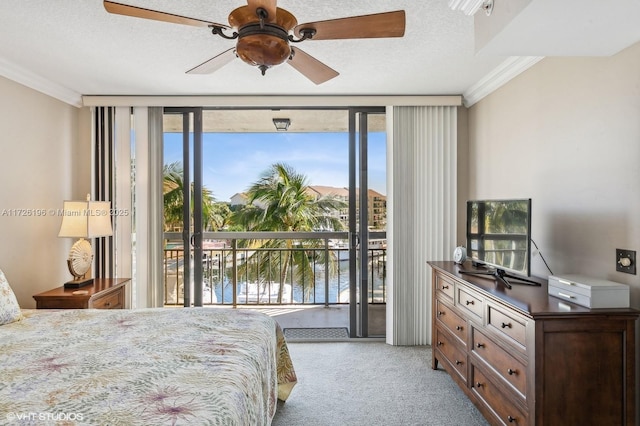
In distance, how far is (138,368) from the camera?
1.47 metres

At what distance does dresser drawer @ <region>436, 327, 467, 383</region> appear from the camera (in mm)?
2469

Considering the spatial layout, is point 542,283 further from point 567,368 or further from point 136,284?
point 136,284

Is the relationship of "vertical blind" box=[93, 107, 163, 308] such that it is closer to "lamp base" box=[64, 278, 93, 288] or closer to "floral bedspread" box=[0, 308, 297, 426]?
"lamp base" box=[64, 278, 93, 288]

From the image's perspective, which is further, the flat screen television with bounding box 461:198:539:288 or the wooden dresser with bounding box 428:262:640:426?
the flat screen television with bounding box 461:198:539:288

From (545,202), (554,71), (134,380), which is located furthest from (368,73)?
(134,380)

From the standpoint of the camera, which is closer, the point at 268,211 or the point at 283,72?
the point at 283,72

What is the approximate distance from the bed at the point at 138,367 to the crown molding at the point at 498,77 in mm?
2614

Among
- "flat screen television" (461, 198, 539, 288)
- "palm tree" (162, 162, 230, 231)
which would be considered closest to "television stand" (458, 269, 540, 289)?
"flat screen television" (461, 198, 539, 288)

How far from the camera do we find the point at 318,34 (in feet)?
5.41

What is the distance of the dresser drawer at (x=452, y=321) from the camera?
2.48 metres

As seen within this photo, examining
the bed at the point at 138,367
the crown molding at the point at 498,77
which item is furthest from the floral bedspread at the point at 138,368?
the crown molding at the point at 498,77

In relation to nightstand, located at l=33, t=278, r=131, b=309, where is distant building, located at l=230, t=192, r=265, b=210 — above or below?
above

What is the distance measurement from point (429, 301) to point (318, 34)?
2.89 meters

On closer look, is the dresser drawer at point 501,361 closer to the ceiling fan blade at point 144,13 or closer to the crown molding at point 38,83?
the ceiling fan blade at point 144,13
